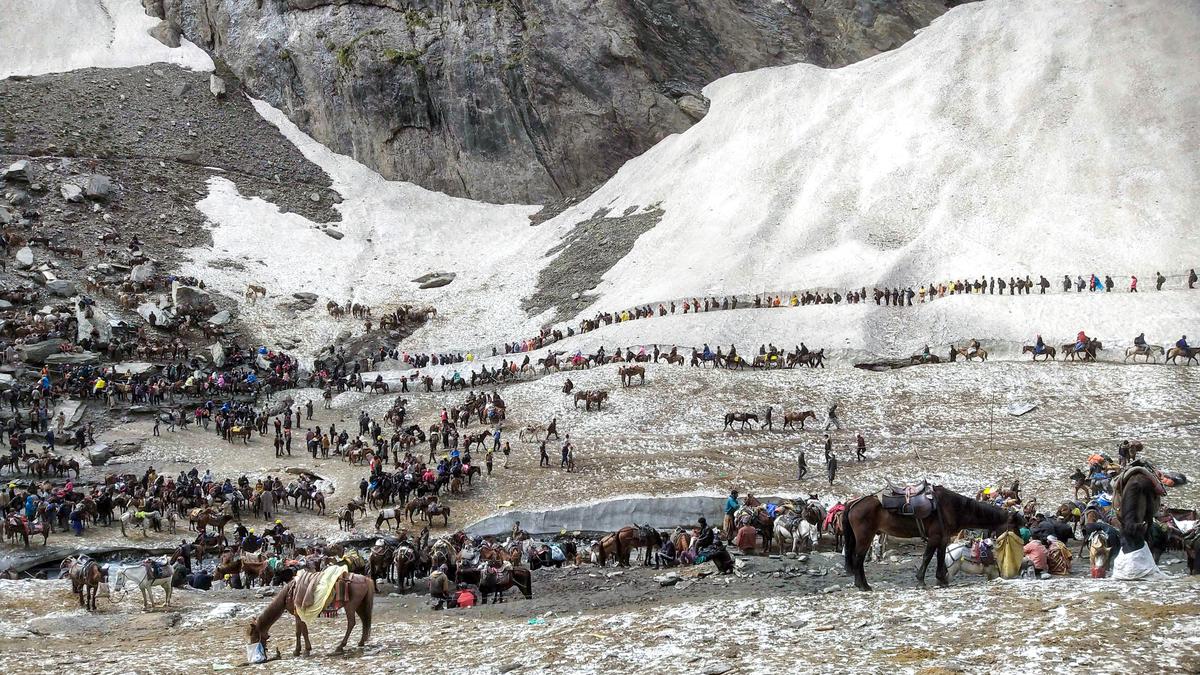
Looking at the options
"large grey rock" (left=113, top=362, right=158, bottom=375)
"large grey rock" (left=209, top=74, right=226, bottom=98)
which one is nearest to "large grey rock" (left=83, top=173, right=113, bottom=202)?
"large grey rock" (left=209, top=74, right=226, bottom=98)

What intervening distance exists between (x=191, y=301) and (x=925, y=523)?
59.7 meters

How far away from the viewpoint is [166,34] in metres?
104

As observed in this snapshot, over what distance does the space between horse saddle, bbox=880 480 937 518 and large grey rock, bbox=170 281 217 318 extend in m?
57.7

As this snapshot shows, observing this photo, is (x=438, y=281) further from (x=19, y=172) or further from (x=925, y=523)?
(x=925, y=523)

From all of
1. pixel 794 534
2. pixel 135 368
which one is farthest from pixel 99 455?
pixel 794 534

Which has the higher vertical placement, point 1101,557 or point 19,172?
point 19,172

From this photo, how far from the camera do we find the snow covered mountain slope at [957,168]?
59.6 m

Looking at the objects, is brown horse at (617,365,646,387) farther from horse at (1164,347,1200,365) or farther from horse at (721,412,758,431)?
horse at (1164,347,1200,365)

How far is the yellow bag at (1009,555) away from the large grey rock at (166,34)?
106m

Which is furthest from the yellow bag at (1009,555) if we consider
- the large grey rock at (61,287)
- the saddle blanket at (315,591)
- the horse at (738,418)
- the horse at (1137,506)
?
the large grey rock at (61,287)

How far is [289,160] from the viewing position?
93.7m

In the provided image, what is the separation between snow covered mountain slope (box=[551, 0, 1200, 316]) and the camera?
59594 mm

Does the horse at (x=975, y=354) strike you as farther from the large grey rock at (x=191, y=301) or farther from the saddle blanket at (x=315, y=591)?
the large grey rock at (x=191, y=301)

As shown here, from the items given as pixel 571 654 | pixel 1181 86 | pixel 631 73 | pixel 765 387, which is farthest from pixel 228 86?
pixel 571 654
